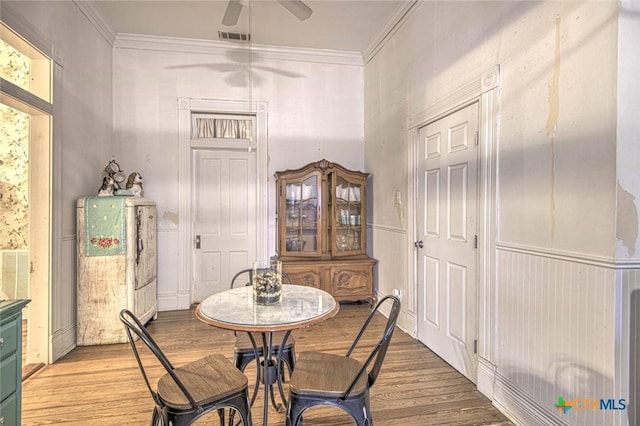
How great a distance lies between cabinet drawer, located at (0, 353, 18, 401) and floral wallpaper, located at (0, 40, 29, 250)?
1.86 m

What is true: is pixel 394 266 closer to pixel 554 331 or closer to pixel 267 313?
pixel 554 331

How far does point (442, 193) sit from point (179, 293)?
134 inches

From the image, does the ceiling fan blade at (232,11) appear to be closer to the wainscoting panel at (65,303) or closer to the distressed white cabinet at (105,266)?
the distressed white cabinet at (105,266)

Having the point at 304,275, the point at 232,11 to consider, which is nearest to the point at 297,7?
the point at 232,11

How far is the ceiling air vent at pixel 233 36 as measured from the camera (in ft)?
13.3

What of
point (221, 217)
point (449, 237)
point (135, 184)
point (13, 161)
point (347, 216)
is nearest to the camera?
point (449, 237)

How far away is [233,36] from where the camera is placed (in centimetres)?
411

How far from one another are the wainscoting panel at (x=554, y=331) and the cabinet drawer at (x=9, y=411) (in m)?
2.74

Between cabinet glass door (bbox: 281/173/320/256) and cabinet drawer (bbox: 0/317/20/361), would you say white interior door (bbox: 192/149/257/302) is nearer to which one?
cabinet glass door (bbox: 281/173/320/256)

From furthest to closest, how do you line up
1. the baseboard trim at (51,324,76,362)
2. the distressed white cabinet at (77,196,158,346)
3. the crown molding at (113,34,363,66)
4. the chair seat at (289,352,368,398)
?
1. the crown molding at (113,34,363,66)
2. the distressed white cabinet at (77,196,158,346)
3. the baseboard trim at (51,324,76,362)
4. the chair seat at (289,352,368,398)

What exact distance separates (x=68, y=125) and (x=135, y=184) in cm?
93

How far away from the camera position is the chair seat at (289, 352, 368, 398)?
1506 millimetres

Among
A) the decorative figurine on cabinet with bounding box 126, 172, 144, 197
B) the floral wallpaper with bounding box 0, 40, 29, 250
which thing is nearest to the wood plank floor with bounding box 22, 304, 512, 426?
the floral wallpaper with bounding box 0, 40, 29, 250

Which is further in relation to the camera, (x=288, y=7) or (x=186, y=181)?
(x=186, y=181)
